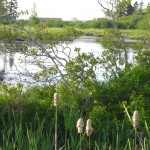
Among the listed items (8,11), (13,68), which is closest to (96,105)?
(8,11)

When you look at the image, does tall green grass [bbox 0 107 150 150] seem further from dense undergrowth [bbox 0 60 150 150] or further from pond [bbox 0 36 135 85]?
pond [bbox 0 36 135 85]

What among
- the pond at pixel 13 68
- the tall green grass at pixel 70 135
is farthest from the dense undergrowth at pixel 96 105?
the pond at pixel 13 68

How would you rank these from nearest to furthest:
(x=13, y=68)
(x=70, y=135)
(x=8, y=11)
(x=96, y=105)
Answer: (x=70, y=135) → (x=96, y=105) → (x=8, y=11) → (x=13, y=68)

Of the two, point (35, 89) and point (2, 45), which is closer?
point (35, 89)

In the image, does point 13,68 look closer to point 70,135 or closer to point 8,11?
point 8,11

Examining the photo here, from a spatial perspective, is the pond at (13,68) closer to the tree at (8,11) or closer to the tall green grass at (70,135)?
the tree at (8,11)

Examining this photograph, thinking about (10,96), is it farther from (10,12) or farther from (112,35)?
(112,35)

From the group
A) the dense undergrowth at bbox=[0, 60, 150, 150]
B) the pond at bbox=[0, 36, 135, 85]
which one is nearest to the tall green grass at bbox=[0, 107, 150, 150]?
the dense undergrowth at bbox=[0, 60, 150, 150]

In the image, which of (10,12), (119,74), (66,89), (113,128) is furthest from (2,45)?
(113,128)

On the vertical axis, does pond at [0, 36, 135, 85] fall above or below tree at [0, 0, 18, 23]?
below

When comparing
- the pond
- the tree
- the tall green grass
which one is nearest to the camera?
the tall green grass

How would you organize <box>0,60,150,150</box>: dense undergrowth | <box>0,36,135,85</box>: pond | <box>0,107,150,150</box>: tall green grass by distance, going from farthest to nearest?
<box>0,36,135,85</box>: pond, <box>0,60,150,150</box>: dense undergrowth, <box>0,107,150,150</box>: tall green grass

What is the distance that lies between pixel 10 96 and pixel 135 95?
1.52 m

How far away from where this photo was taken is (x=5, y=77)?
10828 mm
